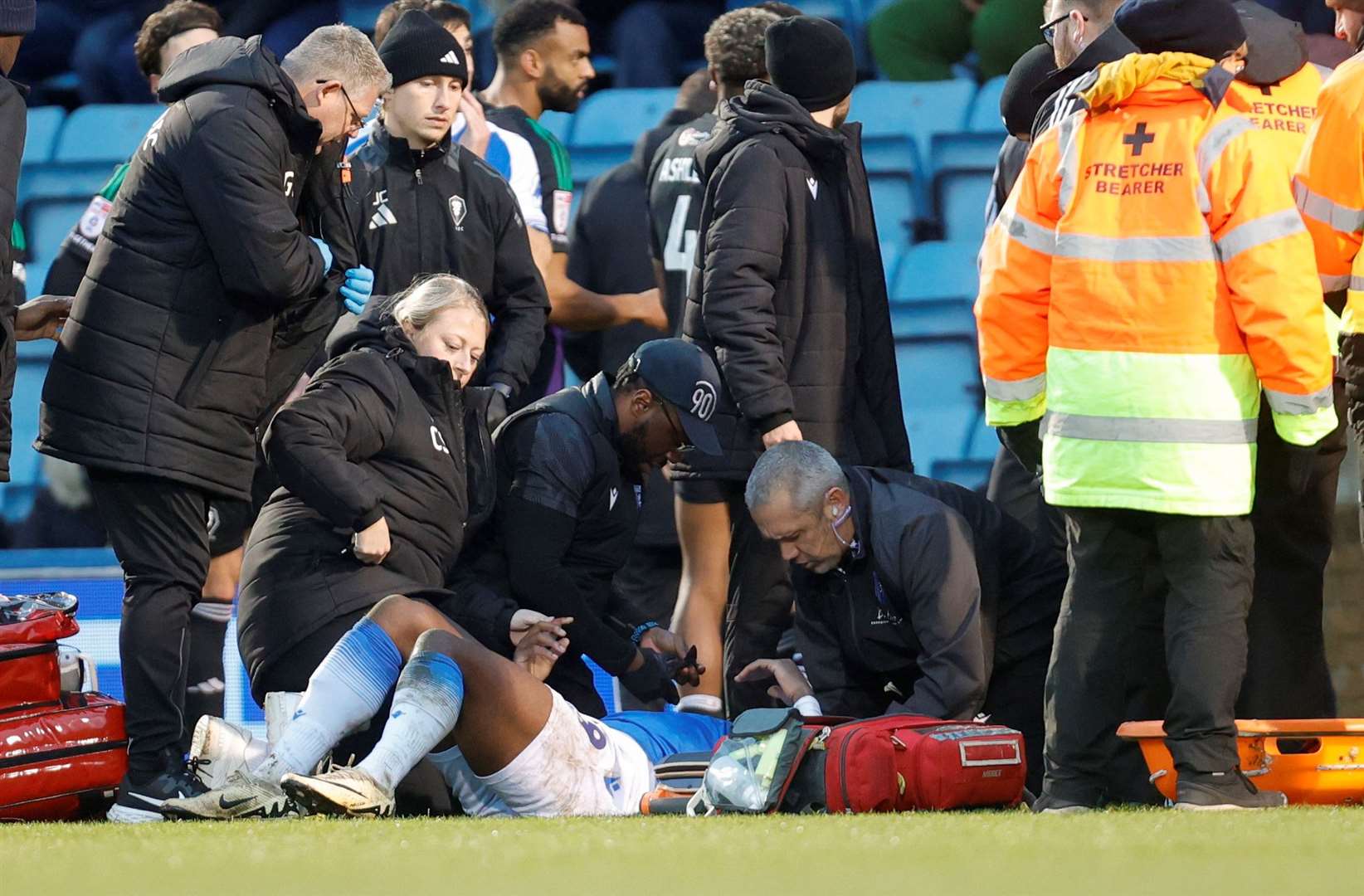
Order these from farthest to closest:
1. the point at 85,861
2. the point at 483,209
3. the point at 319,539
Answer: the point at 483,209 → the point at 319,539 → the point at 85,861

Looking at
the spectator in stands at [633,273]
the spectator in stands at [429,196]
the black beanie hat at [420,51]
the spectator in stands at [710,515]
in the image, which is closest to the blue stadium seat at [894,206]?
the spectator in stands at [633,273]

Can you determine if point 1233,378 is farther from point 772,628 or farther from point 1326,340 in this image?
point 772,628

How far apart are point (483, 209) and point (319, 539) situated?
4.64 ft

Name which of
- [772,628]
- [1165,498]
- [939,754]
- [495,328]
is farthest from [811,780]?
[495,328]

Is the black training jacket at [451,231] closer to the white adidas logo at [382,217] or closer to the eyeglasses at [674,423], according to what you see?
the white adidas logo at [382,217]

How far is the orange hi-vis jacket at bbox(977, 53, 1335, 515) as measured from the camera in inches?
169

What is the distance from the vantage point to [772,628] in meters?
5.81

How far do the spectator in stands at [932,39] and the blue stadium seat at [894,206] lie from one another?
15.2 inches

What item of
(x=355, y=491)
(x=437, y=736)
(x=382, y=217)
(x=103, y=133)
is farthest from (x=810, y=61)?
(x=103, y=133)

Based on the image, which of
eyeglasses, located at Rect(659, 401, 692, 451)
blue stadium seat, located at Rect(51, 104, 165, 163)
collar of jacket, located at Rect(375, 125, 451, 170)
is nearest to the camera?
eyeglasses, located at Rect(659, 401, 692, 451)

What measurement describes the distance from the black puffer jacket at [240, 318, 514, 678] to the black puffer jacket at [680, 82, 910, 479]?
0.83 metres

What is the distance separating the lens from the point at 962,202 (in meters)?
7.91

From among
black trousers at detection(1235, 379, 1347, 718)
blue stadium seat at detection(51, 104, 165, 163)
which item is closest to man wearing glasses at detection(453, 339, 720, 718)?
black trousers at detection(1235, 379, 1347, 718)

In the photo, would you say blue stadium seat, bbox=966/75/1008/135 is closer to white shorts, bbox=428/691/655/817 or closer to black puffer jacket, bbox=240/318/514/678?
black puffer jacket, bbox=240/318/514/678
